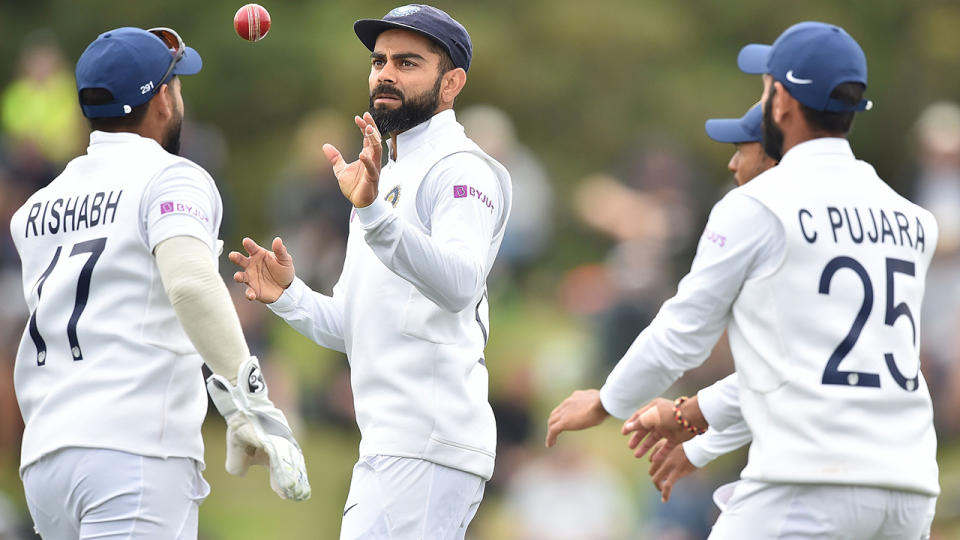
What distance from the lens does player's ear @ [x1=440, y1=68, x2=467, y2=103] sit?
19.6 feet

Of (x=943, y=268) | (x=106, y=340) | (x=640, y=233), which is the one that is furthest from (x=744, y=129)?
(x=640, y=233)

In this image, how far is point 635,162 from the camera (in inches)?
587

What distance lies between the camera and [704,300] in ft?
16.2

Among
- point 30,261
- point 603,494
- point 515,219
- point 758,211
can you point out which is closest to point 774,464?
point 758,211

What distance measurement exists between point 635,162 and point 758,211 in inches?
399

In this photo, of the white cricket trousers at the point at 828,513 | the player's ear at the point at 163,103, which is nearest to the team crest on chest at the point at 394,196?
the player's ear at the point at 163,103

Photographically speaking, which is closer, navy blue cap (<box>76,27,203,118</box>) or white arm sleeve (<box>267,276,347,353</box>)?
navy blue cap (<box>76,27,203,118</box>)

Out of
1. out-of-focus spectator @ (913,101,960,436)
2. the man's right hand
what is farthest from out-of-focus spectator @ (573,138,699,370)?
the man's right hand

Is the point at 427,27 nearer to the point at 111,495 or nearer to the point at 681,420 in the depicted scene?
the point at 681,420

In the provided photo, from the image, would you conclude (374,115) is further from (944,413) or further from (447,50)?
(944,413)

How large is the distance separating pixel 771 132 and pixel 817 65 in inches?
11.7

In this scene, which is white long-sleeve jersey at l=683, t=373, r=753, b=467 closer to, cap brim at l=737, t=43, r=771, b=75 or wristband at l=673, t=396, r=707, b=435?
wristband at l=673, t=396, r=707, b=435

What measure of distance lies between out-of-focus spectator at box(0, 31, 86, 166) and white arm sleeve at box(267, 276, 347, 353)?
846 centimetres

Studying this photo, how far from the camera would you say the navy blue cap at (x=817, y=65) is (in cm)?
497
